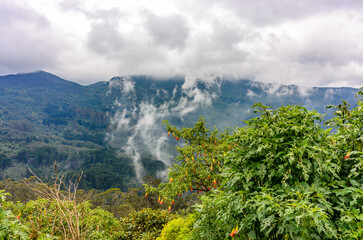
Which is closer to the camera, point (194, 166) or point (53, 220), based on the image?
point (53, 220)

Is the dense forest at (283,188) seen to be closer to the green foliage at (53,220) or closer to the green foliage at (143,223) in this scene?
the green foliage at (53,220)

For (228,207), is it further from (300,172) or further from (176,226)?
A: (176,226)

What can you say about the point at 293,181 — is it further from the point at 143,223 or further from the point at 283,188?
the point at 143,223

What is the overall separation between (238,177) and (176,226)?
4.73 m

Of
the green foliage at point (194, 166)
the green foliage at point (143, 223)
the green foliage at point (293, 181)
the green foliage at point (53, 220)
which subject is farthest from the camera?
the green foliage at point (143, 223)

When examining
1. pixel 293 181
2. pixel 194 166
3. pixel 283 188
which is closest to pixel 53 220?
pixel 283 188

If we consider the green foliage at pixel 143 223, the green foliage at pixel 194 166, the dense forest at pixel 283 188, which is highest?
the dense forest at pixel 283 188

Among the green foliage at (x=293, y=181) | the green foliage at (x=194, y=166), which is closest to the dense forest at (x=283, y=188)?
the green foliage at (x=293, y=181)

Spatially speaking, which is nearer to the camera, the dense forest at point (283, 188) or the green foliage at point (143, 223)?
the dense forest at point (283, 188)

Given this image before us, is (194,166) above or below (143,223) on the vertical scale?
above

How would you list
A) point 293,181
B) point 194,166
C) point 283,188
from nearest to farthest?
point 283,188, point 293,181, point 194,166

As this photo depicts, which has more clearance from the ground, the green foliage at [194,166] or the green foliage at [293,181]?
the green foliage at [293,181]

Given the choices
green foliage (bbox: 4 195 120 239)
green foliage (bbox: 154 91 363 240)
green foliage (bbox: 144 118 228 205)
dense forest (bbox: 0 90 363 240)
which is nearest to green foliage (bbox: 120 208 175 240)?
green foliage (bbox: 4 195 120 239)

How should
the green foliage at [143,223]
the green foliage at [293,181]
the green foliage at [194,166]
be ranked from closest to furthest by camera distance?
the green foliage at [293,181] < the green foliage at [194,166] < the green foliage at [143,223]
